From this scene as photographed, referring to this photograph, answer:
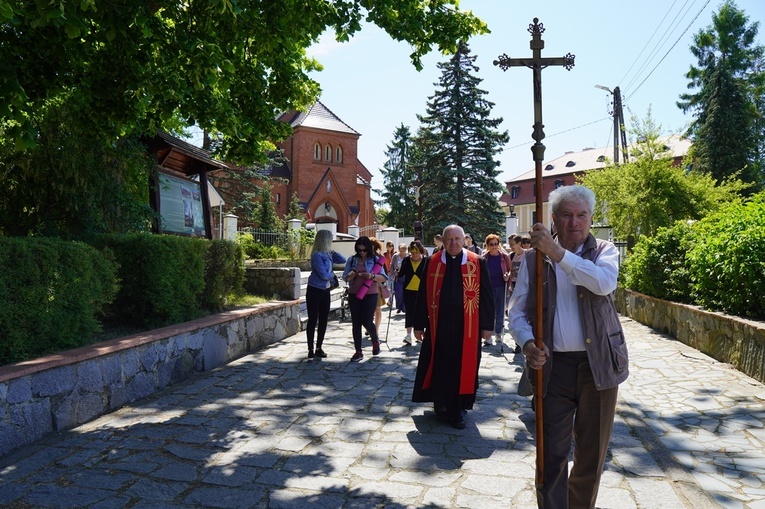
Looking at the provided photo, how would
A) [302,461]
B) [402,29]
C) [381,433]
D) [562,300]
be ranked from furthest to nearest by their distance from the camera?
1. [402,29]
2. [381,433]
3. [302,461]
4. [562,300]

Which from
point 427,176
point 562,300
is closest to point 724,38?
point 427,176

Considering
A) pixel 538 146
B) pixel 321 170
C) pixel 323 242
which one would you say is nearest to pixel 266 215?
pixel 321 170

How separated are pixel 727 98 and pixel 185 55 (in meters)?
39.9

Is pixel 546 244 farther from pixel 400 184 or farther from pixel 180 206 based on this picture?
pixel 400 184

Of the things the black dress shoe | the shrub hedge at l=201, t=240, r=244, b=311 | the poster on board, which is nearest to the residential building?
the poster on board

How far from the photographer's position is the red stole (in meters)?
5.89

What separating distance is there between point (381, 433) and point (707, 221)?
8.49 meters

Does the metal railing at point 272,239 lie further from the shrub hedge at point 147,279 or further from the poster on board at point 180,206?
the shrub hedge at point 147,279

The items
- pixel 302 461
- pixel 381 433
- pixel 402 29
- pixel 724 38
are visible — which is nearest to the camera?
pixel 302 461

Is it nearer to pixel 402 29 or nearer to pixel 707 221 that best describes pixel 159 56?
pixel 402 29

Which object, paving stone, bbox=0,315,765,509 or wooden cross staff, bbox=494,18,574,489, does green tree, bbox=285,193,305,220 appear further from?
wooden cross staff, bbox=494,18,574,489

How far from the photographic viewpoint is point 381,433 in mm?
5430

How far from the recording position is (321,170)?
169 ft

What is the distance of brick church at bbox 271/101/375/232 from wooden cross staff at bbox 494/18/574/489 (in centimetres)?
4538
